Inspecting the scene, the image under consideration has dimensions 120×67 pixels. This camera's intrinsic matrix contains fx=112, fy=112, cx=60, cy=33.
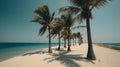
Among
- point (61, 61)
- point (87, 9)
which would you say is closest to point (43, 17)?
point (87, 9)

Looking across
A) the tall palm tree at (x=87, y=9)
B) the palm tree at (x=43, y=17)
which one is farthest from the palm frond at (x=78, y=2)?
the palm tree at (x=43, y=17)

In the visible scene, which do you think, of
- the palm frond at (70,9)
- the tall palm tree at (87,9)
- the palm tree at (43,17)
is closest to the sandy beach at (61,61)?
the tall palm tree at (87,9)

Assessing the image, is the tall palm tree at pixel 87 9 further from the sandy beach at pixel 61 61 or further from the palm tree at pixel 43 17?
the palm tree at pixel 43 17

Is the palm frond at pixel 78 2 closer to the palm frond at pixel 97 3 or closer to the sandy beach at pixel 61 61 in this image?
the palm frond at pixel 97 3

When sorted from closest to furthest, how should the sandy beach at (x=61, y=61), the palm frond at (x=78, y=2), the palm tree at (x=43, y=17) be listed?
1. the sandy beach at (x=61, y=61)
2. the palm frond at (x=78, y=2)
3. the palm tree at (x=43, y=17)

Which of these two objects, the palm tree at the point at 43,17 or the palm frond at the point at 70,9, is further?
the palm tree at the point at 43,17

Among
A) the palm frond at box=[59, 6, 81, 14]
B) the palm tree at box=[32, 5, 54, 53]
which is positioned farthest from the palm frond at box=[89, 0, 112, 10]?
the palm tree at box=[32, 5, 54, 53]

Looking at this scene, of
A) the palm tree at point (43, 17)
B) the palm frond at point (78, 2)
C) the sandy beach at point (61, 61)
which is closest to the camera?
the sandy beach at point (61, 61)

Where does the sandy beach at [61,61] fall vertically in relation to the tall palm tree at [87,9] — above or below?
below

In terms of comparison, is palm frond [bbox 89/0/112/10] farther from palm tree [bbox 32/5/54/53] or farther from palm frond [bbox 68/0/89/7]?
palm tree [bbox 32/5/54/53]

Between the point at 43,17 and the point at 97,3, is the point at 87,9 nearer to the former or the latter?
the point at 97,3

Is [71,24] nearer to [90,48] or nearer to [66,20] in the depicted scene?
[66,20]

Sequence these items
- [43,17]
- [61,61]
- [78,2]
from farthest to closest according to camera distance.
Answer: [43,17] < [78,2] < [61,61]

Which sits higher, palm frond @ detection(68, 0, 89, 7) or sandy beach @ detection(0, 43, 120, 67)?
palm frond @ detection(68, 0, 89, 7)
